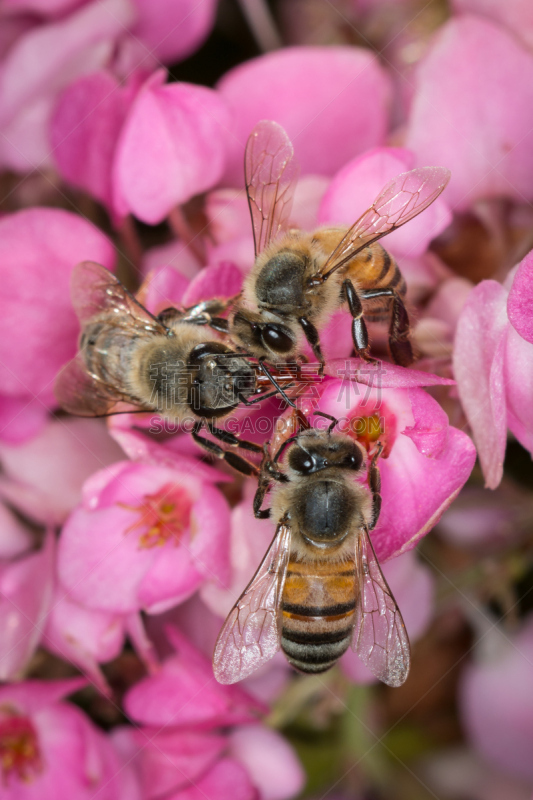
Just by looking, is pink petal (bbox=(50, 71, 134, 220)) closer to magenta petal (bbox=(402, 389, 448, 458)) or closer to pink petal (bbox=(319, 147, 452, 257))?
pink petal (bbox=(319, 147, 452, 257))

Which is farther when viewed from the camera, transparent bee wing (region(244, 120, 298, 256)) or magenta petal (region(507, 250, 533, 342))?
transparent bee wing (region(244, 120, 298, 256))

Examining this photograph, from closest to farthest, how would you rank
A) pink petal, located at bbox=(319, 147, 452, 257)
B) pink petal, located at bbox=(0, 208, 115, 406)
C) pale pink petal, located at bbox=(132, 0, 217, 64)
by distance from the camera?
pink petal, located at bbox=(319, 147, 452, 257), pink petal, located at bbox=(0, 208, 115, 406), pale pink petal, located at bbox=(132, 0, 217, 64)

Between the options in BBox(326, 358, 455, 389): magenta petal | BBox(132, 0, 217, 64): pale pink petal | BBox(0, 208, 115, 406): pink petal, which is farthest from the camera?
BBox(132, 0, 217, 64): pale pink petal

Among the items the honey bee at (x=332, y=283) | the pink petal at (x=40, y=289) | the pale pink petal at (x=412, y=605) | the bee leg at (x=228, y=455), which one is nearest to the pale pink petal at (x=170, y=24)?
the pink petal at (x=40, y=289)

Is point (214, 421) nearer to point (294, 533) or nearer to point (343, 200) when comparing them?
point (294, 533)

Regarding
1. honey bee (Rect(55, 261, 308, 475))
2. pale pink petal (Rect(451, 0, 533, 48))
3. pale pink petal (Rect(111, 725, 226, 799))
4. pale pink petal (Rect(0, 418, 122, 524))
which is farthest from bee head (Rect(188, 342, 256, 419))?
pale pink petal (Rect(451, 0, 533, 48))

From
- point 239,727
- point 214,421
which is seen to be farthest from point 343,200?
point 239,727

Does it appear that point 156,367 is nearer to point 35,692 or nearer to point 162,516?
point 162,516
